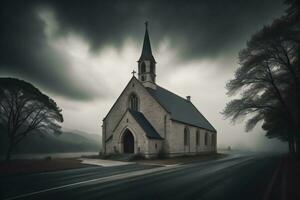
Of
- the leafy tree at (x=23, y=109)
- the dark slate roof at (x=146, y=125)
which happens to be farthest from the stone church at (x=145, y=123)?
the leafy tree at (x=23, y=109)

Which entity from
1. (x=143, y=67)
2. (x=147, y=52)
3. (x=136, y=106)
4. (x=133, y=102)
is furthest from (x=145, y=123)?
(x=147, y=52)

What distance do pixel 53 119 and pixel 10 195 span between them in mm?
21628

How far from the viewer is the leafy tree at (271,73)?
1978 centimetres

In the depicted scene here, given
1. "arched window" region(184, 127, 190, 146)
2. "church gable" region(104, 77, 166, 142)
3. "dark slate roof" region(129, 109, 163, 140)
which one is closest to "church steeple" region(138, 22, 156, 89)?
"church gable" region(104, 77, 166, 142)

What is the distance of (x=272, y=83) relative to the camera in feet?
75.0

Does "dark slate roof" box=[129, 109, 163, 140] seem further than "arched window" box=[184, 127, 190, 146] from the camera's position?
No

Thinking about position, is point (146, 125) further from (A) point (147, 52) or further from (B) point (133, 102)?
(A) point (147, 52)

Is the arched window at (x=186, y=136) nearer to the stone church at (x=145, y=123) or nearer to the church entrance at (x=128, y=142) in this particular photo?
the stone church at (x=145, y=123)

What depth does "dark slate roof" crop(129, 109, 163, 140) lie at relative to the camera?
34519 millimetres

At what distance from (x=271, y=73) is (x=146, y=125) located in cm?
1908

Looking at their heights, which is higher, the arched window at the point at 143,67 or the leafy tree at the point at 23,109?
the arched window at the point at 143,67

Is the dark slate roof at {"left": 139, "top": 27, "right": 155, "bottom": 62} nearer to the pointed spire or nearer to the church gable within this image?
the pointed spire

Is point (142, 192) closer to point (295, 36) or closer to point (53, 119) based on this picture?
point (295, 36)

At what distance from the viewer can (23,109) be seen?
27.8 m
